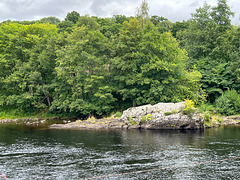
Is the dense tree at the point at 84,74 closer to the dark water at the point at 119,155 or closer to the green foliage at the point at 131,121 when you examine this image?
the green foliage at the point at 131,121

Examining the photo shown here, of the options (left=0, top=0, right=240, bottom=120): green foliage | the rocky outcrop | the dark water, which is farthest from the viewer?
(left=0, top=0, right=240, bottom=120): green foliage

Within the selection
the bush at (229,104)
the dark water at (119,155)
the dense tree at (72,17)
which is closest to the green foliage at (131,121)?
the dark water at (119,155)

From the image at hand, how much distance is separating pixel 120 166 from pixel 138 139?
10531 millimetres

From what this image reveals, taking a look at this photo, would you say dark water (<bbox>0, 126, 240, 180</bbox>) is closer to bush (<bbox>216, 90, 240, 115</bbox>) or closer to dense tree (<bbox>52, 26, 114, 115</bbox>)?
dense tree (<bbox>52, 26, 114, 115</bbox>)

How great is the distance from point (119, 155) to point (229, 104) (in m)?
29.8

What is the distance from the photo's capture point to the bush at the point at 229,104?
4456cm

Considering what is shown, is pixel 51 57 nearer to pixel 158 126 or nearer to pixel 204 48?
pixel 158 126

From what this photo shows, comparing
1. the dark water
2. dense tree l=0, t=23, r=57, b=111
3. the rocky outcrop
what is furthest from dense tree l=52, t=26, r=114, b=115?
the dark water

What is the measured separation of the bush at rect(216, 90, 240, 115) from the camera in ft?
146

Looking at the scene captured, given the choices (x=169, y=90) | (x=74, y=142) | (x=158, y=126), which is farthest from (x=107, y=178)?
(x=169, y=90)

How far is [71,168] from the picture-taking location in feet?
60.5

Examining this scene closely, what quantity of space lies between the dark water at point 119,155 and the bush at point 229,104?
14108 millimetres

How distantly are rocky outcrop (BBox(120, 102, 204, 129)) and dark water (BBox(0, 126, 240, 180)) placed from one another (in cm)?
456

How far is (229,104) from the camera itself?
44438 mm
